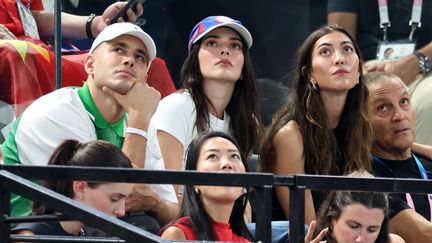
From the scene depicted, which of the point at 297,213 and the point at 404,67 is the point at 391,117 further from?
the point at 297,213

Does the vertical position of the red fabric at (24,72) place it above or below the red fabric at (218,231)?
above

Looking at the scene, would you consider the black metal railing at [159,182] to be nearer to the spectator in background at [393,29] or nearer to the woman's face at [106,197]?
the woman's face at [106,197]

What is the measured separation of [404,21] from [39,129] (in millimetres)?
3057

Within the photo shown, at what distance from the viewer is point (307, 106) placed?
17.3 ft

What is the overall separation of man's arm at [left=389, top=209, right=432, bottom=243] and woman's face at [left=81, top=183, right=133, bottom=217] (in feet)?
5.22

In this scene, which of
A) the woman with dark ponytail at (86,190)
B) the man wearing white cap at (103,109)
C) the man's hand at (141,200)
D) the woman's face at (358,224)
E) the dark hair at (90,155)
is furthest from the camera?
the man wearing white cap at (103,109)

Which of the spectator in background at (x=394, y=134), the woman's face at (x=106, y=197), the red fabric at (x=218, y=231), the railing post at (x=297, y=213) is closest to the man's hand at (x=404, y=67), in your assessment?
the spectator in background at (x=394, y=134)

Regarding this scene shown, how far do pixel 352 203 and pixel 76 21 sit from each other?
2.16m

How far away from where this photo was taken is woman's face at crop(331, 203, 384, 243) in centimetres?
411

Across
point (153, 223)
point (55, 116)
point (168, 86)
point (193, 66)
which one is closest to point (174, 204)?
point (153, 223)

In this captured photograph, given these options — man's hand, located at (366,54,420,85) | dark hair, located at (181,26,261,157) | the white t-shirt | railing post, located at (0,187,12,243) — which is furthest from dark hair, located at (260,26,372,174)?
railing post, located at (0,187,12,243)

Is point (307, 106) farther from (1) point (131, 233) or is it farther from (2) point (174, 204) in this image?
(1) point (131, 233)

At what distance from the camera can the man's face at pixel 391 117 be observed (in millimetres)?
5438

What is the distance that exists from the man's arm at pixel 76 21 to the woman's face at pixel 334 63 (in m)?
1.15
